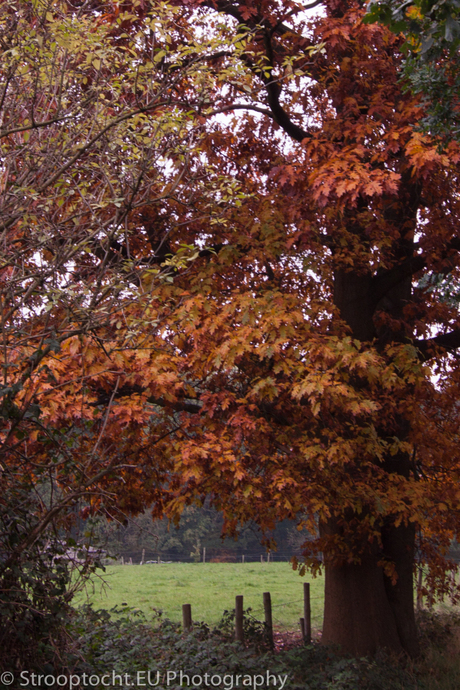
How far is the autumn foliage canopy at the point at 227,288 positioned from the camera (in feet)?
15.5

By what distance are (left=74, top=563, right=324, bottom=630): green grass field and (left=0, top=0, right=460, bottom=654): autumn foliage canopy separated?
7.24m

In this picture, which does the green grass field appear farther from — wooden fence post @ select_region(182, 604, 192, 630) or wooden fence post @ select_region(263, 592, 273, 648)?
wooden fence post @ select_region(182, 604, 192, 630)

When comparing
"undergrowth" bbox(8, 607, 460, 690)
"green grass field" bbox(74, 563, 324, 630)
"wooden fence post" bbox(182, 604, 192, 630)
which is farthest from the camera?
"green grass field" bbox(74, 563, 324, 630)

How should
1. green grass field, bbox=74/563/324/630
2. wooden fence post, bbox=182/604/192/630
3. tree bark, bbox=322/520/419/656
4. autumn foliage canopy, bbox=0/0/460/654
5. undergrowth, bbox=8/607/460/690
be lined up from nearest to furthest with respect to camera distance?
autumn foliage canopy, bbox=0/0/460/654
undergrowth, bbox=8/607/460/690
tree bark, bbox=322/520/419/656
wooden fence post, bbox=182/604/192/630
green grass field, bbox=74/563/324/630

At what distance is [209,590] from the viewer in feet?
72.4

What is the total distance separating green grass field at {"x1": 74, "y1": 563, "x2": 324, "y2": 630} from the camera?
16328 millimetres

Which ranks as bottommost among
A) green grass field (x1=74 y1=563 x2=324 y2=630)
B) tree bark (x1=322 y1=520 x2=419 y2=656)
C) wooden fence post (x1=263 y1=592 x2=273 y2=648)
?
green grass field (x1=74 y1=563 x2=324 y2=630)

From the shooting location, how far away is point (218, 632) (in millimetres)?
9867

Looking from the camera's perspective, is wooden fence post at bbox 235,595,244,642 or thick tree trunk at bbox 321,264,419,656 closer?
thick tree trunk at bbox 321,264,419,656

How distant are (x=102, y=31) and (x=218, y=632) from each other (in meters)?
8.97

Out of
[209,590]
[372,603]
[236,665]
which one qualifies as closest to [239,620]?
[236,665]

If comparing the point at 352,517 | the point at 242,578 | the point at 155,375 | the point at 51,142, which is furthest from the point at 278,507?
the point at 242,578

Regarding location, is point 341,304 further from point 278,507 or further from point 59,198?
point 59,198

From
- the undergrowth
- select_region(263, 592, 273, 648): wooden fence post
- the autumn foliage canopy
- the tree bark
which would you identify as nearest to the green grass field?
select_region(263, 592, 273, 648): wooden fence post
